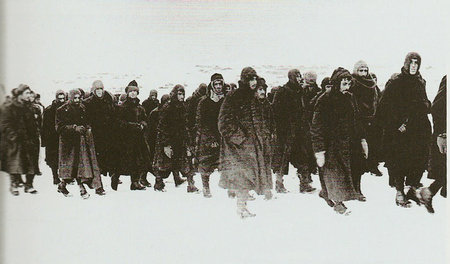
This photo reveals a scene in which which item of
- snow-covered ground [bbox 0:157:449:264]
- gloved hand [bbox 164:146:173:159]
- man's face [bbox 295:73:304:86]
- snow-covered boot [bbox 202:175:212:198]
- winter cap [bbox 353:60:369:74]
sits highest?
winter cap [bbox 353:60:369:74]

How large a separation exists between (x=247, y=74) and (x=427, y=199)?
1.73 meters

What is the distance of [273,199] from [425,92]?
1.46m

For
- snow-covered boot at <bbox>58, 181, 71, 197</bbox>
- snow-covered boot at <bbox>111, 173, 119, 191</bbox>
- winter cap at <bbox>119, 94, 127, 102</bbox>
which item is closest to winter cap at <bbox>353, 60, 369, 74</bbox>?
winter cap at <bbox>119, 94, 127, 102</bbox>

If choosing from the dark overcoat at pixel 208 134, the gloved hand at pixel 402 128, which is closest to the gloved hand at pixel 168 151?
the dark overcoat at pixel 208 134

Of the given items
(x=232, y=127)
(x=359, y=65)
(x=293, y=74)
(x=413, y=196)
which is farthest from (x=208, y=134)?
(x=413, y=196)

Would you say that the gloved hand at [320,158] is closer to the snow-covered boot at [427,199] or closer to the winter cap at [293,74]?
the winter cap at [293,74]

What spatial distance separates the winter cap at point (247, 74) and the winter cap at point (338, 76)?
61cm

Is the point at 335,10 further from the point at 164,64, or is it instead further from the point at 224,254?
the point at 224,254

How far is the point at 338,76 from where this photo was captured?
13.9 ft

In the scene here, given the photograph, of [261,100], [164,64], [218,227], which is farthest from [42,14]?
[218,227]

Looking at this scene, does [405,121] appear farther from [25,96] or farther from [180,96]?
[25,96]

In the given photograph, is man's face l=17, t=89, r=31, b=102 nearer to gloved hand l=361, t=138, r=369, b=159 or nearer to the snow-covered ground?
the snow-covered ground

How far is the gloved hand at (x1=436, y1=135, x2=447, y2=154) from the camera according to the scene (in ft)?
14.1

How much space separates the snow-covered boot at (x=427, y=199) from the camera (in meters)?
4.30
